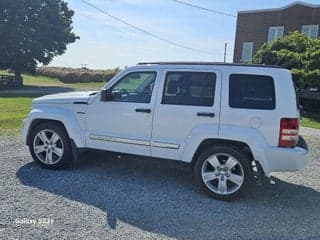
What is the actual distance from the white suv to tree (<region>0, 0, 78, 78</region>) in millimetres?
30417

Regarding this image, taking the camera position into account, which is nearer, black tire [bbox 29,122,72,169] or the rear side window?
the rear side window

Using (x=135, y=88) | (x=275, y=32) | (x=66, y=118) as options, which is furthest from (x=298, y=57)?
(x=275, y=32)

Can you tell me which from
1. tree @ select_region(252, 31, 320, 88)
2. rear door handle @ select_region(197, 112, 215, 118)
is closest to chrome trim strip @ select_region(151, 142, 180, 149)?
rear door handle @ select_region(197, 112, 215, 118)

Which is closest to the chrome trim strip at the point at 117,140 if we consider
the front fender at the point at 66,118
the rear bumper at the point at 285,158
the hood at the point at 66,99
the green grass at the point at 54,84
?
the front fender at the point at 66,118

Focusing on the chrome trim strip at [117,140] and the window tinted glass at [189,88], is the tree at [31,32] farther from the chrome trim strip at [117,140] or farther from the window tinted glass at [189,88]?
the window tinted glass at [189,88]

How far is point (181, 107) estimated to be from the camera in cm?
555

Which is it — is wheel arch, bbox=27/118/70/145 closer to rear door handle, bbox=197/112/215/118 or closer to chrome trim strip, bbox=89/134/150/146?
chrome trim strip, bbox=89/134/150/146

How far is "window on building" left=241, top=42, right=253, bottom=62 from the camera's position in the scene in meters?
37.7

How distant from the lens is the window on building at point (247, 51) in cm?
3765

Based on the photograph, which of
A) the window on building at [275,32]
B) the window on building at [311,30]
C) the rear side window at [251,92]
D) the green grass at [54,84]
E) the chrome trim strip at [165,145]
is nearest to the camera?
the rear side window at [251,92]

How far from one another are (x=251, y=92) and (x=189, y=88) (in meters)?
0.91

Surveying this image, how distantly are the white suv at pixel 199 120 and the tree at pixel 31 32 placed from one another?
30417mm

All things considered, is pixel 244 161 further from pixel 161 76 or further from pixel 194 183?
pixel 161 76

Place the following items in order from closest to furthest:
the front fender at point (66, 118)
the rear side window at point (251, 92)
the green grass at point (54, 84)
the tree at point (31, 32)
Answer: the rear side window at point (251, 92) → the front fender at point (66, 118) → the tree at point (31, 32) → the green grass at point (54, 84)
